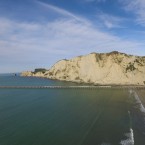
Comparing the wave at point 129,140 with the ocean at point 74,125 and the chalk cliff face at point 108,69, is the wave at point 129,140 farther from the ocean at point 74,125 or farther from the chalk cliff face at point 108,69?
the chalk cliff face at point 108,69

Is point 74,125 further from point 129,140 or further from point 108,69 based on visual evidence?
point 108,69

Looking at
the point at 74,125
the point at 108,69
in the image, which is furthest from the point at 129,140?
the point at 108,69

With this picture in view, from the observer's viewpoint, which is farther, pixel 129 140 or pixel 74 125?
pixel 74 125

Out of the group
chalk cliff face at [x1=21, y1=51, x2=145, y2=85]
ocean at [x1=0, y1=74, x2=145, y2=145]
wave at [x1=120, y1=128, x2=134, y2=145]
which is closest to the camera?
wave at [x1=120, y1=128, x2=134, y2=145]

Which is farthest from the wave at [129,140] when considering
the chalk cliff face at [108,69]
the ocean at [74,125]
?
the chalk cliff face at [108,69]

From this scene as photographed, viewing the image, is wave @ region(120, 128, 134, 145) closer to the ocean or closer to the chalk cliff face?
the ocean

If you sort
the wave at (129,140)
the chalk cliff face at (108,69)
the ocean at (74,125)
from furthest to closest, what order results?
the chalk cliff face at (108,69) < the ocean at (74,125) < the wave at (129,140)

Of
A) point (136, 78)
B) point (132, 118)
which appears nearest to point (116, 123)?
point (132, 118)

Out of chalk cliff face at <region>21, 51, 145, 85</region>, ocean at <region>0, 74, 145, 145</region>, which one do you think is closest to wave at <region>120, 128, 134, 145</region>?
ocean at <region>0, 74, 145, 145</region>

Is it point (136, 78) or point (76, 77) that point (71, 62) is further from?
point (136, 78)
